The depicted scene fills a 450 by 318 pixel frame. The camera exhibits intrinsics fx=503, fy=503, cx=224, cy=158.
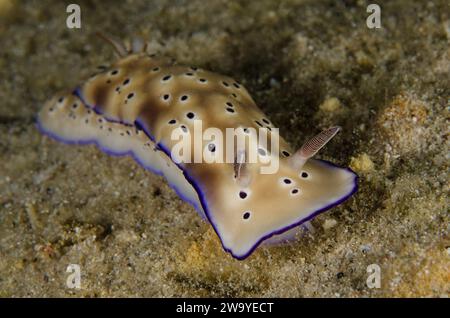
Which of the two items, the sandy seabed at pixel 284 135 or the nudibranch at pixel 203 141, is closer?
the nudibranch at pixel 203 141

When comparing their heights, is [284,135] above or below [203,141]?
below

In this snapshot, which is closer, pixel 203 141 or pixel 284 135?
pixel 203 141

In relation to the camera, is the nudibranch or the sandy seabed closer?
the nudibranch

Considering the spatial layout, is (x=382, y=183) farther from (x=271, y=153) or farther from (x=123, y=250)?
(x=123, y=250)

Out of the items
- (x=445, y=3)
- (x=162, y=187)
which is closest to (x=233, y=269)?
(x=162, y=187)
